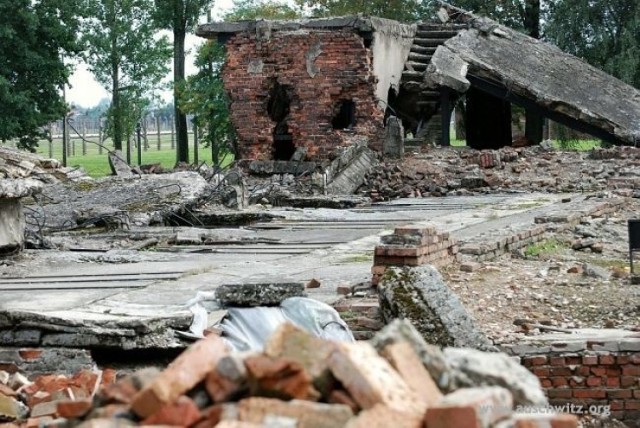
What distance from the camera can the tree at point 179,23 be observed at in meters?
34.3

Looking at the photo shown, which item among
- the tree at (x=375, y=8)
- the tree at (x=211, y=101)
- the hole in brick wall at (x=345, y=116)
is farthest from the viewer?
the tree at (x=375, y=8)

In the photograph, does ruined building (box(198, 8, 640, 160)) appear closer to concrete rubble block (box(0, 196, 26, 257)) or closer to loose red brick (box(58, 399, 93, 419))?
concrete rubble block (box(0, 196, 26, 257))

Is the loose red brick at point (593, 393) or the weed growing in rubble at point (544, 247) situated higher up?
the weed growing in rubble at point (544, 247)

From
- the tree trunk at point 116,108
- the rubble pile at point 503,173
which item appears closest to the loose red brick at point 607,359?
the rubble pile at point 503,173

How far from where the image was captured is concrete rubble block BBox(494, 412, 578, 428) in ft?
13.7

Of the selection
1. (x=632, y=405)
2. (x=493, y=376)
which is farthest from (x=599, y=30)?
(x=493, y=376)

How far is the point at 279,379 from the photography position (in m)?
4.23

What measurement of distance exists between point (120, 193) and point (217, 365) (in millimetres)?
13661

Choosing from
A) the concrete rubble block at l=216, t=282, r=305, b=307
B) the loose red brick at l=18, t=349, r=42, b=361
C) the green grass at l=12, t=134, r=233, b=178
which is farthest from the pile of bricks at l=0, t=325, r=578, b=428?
the green grass at l=12, t=134, r=233, b=178

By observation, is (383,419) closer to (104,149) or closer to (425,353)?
(425,353)

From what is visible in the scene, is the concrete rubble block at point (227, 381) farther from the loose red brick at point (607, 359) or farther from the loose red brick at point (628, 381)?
the loose red brick at point (628, 381)

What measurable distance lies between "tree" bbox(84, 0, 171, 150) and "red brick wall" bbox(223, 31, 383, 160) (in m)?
11.0

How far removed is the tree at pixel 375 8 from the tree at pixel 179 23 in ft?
16.4

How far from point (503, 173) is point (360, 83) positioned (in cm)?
400
